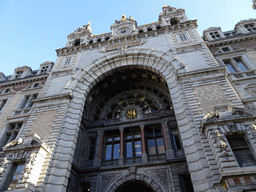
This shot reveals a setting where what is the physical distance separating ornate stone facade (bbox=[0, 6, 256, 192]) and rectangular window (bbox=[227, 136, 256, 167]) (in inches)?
2.2

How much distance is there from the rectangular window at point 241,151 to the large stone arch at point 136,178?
6936 millimetres

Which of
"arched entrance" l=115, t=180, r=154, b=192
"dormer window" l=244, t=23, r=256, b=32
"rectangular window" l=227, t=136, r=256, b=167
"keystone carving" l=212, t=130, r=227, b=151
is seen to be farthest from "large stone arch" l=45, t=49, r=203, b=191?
"dormer window" l=244, t=23, r=256, b=32

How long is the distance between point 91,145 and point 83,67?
8.83 m

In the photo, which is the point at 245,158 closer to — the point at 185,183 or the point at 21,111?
the point at 185,183

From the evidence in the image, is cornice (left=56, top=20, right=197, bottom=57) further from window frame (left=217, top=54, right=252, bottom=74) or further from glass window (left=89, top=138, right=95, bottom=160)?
glass window (left=89, top=138, right=95, bottom=160)

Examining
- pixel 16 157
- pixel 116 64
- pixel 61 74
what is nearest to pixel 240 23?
pixel 116 64

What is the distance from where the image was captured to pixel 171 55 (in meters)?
18.8

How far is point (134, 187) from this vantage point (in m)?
16.5

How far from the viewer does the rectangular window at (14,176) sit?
11.7 m

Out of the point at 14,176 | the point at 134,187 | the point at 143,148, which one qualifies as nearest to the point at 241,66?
the point at 143,148

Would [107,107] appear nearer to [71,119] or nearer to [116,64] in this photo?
[116,64]

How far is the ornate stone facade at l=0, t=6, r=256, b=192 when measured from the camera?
432 inches

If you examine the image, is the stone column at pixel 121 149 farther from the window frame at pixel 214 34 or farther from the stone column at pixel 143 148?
the window frame at pixel 214 34

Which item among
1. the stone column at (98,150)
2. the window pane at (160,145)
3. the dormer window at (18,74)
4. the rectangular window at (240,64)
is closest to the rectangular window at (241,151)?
the window pane at (160,145)
